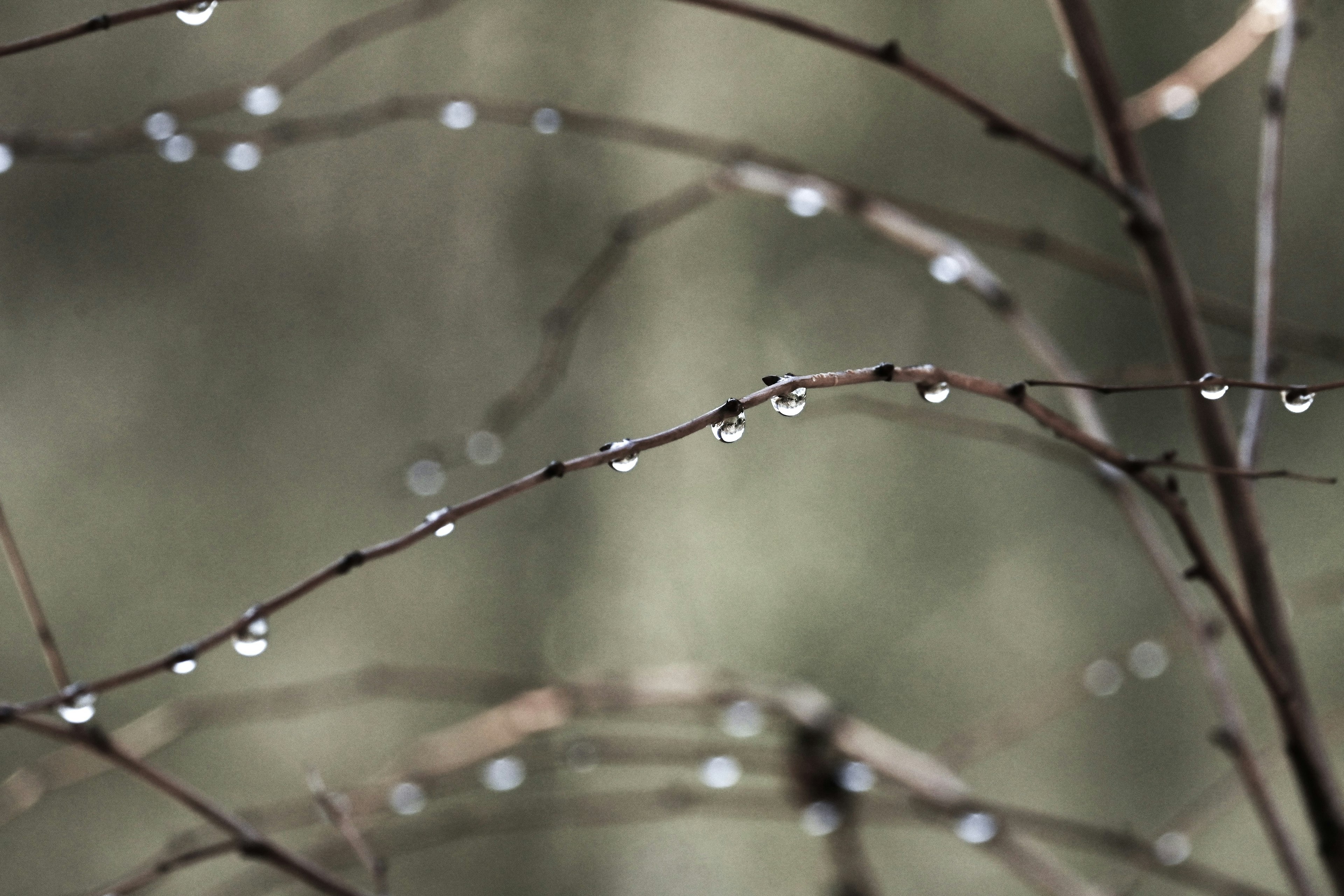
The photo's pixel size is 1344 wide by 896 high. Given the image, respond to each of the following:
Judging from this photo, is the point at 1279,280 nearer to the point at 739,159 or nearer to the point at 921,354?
the point at 921,354

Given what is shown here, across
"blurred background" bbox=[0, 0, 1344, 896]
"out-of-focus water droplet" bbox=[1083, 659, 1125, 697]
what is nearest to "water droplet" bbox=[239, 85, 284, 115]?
"out-of-focus water droplet" bbox=[1083, 659, 1125, 697]

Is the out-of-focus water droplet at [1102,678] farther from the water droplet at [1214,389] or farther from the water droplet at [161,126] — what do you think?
the water droplet at [161,126]

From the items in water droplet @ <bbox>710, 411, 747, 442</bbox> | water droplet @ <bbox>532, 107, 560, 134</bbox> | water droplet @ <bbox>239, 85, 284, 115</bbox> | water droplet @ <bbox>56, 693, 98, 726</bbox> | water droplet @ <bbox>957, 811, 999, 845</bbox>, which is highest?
water droplet @ <bbox>239, 85, 284, 115</bbox>

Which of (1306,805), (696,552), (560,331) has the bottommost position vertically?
(1306,805)

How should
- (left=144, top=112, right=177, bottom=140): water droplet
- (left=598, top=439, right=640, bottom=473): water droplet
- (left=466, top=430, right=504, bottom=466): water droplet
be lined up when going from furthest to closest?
(left=466, top=430, right=504, bottom=466): water droplet
(left=144, top=112, right=177, bottom=140): water droplet
(left=598, top=439, right=640, bottom=473): water droplet

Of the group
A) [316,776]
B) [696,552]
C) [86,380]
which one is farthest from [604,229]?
[316,776]

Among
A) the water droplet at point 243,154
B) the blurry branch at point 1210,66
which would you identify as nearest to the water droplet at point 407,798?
the water droplet at point 243,154

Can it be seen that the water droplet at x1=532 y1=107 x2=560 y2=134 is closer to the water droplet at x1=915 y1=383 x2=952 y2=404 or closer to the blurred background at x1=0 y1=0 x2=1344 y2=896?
the water droplet at x1=915 y1=383 x2=952 y2=404
